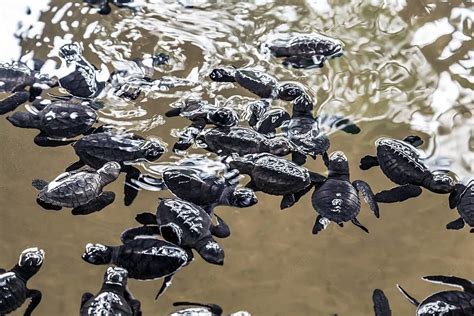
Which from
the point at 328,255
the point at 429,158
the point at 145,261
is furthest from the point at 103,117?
the point at 429,158

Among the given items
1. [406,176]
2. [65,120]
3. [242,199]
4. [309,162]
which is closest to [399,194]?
[406,176]

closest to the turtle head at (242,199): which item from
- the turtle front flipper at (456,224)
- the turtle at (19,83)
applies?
the turtle front flipper at (456,224)

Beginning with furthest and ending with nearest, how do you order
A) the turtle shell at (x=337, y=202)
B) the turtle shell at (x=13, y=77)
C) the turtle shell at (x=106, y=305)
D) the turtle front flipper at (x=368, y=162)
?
the turtle shell at (x=13, y=77)
the turtle front flipper at (x=368, y=162)
the turtle shell at (x=337, y=202)
the turtle shell at (x=106, y=305)

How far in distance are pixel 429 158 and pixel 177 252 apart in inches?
20.3

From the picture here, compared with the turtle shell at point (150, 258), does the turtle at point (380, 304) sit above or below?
below

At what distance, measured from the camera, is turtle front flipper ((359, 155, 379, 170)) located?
3.79 feet

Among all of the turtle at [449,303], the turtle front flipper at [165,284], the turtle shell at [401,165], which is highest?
the turtle shell at [401,165]

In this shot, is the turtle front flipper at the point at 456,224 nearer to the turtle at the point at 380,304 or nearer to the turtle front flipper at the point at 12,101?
the turtle at the point at 380,304

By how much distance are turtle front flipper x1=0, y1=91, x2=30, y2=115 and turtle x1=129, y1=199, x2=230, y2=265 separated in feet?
1.31

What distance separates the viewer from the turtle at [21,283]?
0.94 m

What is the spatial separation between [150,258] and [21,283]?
20 cm

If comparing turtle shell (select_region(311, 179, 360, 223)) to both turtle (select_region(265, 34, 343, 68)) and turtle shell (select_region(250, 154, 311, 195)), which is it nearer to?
turtle shell (select_region(250, 154, 311, 195))

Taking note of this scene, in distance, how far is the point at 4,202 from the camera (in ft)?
3.59

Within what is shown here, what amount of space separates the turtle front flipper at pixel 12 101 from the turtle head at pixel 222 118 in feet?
1.24
